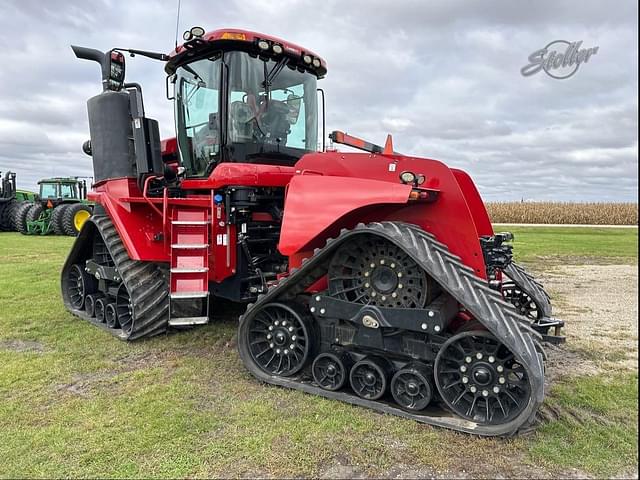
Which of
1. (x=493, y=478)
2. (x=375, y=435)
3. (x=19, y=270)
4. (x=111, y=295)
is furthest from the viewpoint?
(x=19, y=270)

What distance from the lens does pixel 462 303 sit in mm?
3232

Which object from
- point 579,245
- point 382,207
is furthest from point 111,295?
point 579,245

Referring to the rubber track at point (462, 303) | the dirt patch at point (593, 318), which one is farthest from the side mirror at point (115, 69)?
the dirt patch at point (593, 318)

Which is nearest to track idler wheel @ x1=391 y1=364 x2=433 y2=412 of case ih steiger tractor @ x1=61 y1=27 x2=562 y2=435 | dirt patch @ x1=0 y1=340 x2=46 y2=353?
case ih steiger tractor @ x1=61 y1=27 x2=562 y2=435

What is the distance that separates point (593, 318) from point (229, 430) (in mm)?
5131

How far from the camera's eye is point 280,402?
386 centimetres

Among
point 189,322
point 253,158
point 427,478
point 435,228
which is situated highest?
point 253,158

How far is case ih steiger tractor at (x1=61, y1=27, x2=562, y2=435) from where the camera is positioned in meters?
3.41

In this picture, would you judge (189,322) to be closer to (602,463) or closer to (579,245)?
(602,463)

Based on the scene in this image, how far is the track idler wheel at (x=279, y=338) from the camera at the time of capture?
160 inches

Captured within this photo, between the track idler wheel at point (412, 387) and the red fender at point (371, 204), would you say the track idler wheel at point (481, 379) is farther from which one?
the red fender at point (371, 204)

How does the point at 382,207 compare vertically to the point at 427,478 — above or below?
above

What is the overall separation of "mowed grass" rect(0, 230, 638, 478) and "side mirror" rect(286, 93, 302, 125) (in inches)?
102

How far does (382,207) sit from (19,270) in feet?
31.3
